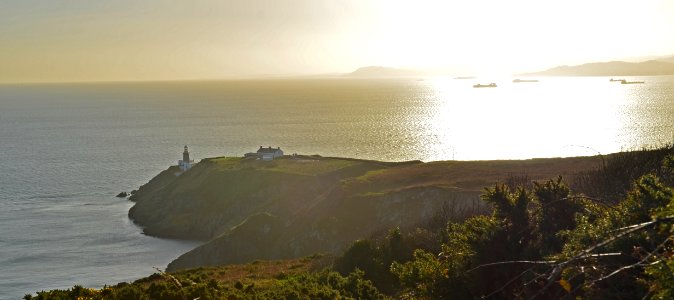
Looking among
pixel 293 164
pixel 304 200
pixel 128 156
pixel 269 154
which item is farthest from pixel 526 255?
pixel 128 156

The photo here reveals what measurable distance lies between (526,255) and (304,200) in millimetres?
53196

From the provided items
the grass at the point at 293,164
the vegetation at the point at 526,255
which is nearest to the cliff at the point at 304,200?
the grass at the point at 293,164

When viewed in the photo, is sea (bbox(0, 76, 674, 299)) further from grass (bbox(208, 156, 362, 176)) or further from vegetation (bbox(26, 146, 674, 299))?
grass (bbox(208, 156, 362, 176))

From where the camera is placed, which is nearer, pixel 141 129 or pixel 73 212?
pixel 73 212

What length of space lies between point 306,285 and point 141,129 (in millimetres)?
181757

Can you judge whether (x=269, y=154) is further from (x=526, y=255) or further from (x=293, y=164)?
(x=526, y=255)

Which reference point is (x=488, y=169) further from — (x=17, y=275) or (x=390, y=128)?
(x=390, y=128)

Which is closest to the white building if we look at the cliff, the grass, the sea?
the grass

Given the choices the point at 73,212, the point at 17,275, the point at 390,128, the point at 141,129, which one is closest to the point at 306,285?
the point at 17,275

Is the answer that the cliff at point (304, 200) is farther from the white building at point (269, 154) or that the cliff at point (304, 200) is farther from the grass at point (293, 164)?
the white building at point (269, 154)

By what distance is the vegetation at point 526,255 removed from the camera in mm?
12227

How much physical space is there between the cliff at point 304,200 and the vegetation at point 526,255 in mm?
20103

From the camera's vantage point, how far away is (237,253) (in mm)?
62562

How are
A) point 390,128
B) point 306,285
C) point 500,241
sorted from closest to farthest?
point 500,241 < point 306,285 < point 390,128
